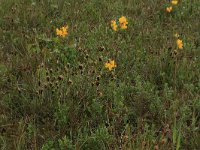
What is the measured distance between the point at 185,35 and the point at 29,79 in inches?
89.5

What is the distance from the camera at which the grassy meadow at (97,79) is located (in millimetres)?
3121

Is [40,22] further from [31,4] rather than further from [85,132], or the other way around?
[85,132]

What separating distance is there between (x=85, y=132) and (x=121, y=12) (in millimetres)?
2998

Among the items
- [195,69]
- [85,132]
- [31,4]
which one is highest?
[31,4]

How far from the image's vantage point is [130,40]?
484 centimetres

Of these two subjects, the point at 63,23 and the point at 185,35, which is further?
the point at 63,23

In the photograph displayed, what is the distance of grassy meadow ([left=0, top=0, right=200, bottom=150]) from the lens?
3.12 meters

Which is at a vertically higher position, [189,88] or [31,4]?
[31,4]

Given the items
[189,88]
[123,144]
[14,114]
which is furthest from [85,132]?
[189,88]

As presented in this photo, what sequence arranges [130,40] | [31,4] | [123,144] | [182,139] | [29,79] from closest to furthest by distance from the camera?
[123,144] < [182,139] < [29,79] < [130,40] < [31,4]

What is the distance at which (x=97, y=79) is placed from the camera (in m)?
3.50

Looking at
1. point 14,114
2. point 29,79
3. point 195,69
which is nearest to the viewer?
point 14,114

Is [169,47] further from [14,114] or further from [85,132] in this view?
[14,114]

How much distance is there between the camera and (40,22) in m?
5.29
